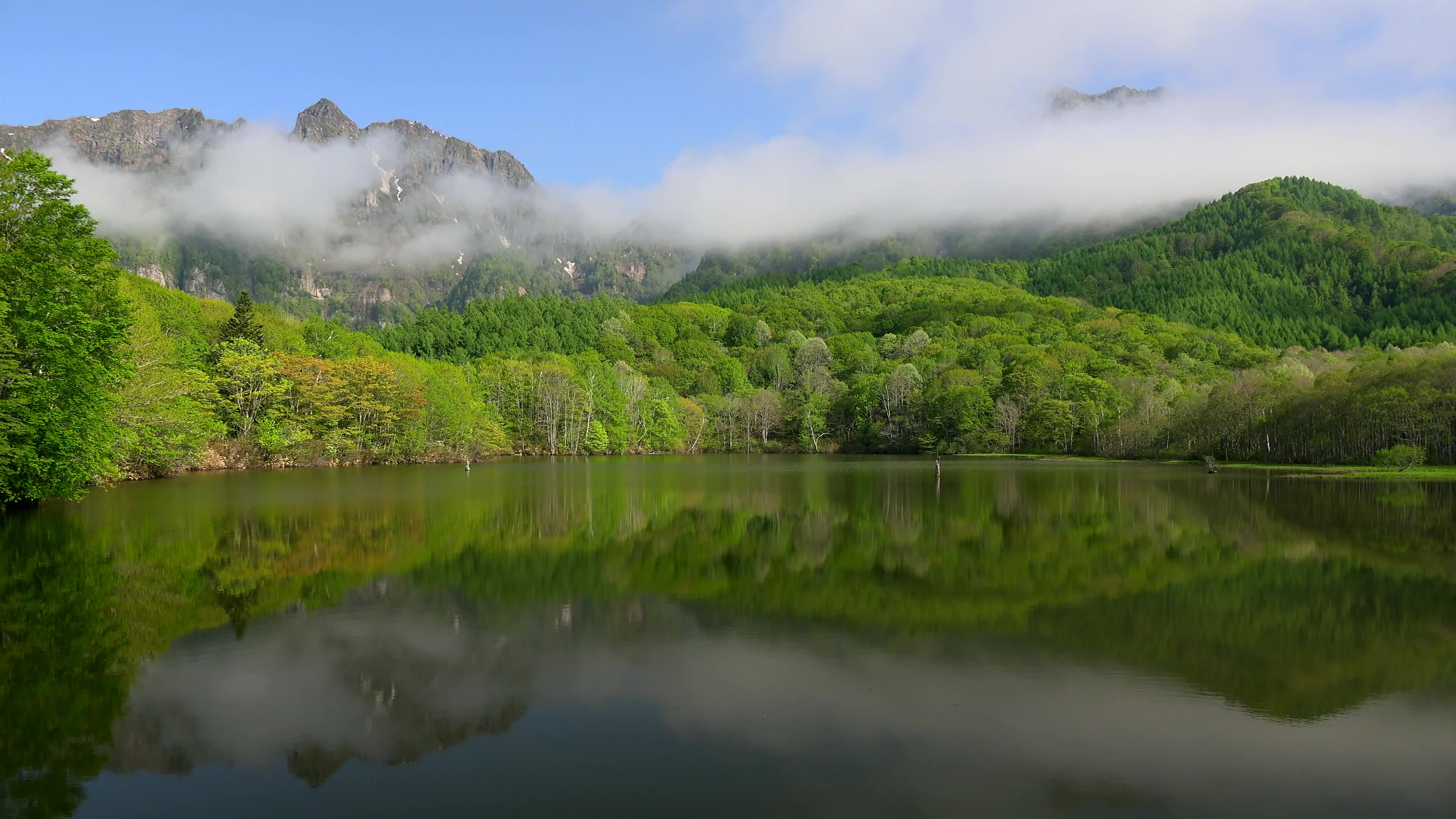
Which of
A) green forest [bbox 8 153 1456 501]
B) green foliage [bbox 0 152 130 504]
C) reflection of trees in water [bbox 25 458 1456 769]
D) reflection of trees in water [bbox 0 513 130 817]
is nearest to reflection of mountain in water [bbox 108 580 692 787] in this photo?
reflection of trees in water [bbox 0 513 130 817]

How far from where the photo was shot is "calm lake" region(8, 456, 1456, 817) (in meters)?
7.47

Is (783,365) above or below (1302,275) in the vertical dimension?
below

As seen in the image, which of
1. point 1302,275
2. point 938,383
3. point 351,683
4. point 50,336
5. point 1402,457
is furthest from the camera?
point 1302,275

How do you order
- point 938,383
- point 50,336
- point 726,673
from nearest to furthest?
point 726,673, point 50,336, point 938,383

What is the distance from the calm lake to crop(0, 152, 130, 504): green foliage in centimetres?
314

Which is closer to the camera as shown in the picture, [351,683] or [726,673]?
[351,683]

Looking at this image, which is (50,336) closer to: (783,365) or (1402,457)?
(1402,457)

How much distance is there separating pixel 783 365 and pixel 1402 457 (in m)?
94.5

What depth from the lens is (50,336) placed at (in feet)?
79.7

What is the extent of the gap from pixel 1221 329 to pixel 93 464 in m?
167

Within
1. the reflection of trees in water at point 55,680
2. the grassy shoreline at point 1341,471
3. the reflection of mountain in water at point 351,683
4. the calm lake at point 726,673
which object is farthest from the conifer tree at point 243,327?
the grassy shoreline at point 1341,471

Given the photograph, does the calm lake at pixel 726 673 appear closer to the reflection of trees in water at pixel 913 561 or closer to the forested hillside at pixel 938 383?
the reflection of trees in water at pixel 913 561

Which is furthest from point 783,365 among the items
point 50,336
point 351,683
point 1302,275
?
point 351,683

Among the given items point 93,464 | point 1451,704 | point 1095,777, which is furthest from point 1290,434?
point 93,464
